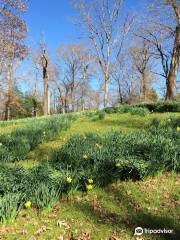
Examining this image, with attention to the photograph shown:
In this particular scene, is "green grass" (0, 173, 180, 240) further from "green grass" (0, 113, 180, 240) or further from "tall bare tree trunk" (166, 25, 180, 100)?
"tall bare tree trunk" (166, 25, 180, 100)

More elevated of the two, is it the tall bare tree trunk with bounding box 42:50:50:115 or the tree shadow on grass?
the tall bare tree trunk with bounding box 42:50:50:115

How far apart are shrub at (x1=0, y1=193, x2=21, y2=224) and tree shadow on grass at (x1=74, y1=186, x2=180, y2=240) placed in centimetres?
84

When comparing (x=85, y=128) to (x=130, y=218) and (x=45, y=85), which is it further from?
(x=45, y=85)

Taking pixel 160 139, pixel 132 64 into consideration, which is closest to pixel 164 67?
pixel 132 64

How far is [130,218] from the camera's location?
3.21m

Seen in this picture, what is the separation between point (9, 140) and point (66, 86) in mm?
45653

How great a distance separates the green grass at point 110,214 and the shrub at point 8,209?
0.08 metres

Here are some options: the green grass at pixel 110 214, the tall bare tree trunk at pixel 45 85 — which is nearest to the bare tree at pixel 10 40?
the tall bare tree trunk at pixel 45 85

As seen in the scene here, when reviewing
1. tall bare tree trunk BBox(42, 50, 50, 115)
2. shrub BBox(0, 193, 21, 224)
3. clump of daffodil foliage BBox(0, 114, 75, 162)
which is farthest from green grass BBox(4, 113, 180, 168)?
tall bare tree trunk BBox(42, 50, 50, 115)

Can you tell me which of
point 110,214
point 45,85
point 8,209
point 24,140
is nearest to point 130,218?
point 110,214

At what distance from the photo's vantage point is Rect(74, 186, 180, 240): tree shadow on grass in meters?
3.00

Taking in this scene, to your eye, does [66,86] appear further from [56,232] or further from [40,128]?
[56,232]

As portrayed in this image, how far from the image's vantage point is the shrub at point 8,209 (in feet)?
9.89

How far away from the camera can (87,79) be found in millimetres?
49250
